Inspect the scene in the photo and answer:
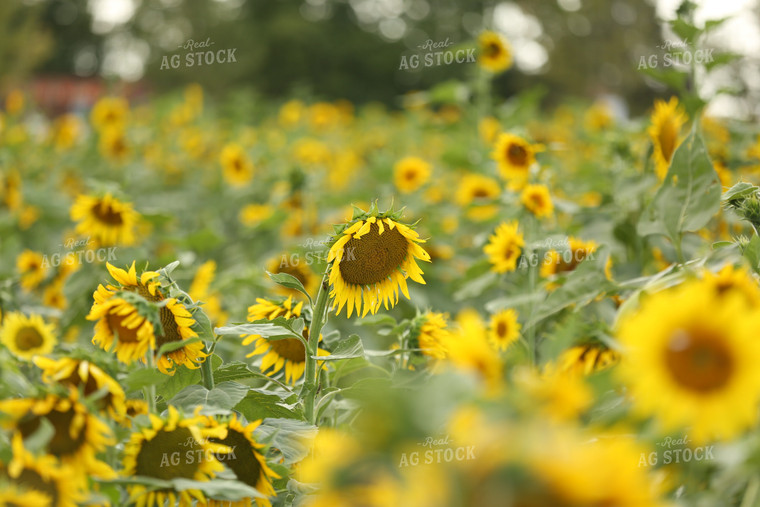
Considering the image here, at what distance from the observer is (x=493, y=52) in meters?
3.13

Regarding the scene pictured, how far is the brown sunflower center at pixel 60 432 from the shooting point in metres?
0.81

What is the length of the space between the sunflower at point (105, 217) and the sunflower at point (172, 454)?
127 centimetres

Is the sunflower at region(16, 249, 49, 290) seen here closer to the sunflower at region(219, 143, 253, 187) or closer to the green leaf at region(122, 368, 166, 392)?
the sunflower at region(219, 143, 253, 187)

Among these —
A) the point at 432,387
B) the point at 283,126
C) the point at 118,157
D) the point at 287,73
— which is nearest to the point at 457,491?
the point at 432,387

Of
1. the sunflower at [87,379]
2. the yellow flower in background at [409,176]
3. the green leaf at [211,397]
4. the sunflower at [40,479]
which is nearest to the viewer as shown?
the sunflower at [40,479]

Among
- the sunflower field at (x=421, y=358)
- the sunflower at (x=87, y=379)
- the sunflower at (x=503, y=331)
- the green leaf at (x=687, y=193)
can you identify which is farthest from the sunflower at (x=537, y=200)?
the sunflower at (x=87, y=379)

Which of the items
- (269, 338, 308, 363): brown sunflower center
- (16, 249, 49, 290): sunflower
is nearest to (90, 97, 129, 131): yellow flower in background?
(16, 249, 49, 290): sunflower

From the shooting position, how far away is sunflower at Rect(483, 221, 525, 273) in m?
1.80

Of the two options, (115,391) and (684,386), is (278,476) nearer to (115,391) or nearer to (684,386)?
(115,391)

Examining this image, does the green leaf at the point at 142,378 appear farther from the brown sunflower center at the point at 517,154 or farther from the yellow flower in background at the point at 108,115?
the yellow flower in background at the point at 108,115

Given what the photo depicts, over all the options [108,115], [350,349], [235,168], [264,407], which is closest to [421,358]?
[350,349]

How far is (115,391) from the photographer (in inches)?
33.3

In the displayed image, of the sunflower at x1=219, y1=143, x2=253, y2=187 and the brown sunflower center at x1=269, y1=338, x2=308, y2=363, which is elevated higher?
the sunflower at x1=219, y1=143, x2=253, y2=187

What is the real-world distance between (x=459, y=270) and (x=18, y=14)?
633cm
